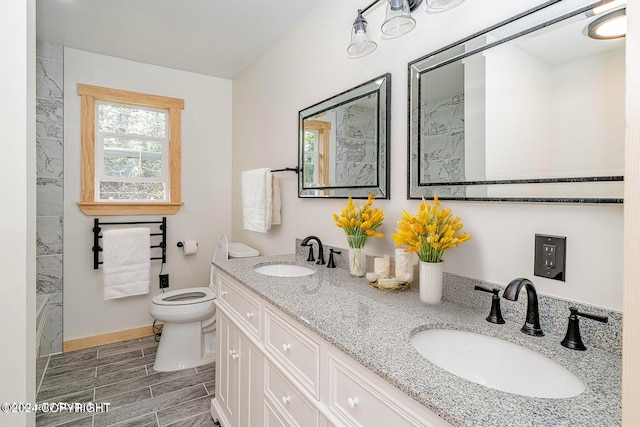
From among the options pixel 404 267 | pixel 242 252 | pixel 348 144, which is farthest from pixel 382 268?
pixel 242 252

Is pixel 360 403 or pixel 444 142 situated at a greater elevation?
pixel 444 142

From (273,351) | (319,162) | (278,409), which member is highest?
(319,162)

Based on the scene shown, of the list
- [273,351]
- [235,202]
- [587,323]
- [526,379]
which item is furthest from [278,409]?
[235,202]

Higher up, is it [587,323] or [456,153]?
[456,153]

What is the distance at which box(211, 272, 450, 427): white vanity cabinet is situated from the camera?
29.2 inches

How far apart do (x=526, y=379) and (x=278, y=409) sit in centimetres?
81

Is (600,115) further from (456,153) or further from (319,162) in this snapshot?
(319,162)

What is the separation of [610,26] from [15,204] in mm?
1742

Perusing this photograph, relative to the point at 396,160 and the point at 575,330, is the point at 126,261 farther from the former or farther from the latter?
the point at 575,330

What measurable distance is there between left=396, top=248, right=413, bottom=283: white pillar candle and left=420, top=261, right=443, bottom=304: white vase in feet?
0.56

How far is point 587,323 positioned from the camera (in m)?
0.85

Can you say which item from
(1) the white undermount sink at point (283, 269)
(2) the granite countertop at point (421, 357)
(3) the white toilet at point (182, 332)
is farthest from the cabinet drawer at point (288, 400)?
(3) the white toilet at point (182, 332)

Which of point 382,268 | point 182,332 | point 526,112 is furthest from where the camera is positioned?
point 182,332

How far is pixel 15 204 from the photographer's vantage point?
3.34ft
